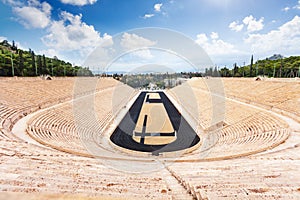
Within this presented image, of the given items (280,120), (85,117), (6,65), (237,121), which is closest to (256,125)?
(280,120)

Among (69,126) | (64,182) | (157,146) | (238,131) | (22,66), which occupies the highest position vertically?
(22,66)

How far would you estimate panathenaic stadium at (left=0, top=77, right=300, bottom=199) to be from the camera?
8.95 feet

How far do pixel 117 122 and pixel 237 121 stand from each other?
34.3ft

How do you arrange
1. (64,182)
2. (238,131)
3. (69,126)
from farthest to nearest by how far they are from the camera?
(238,131), (69,126), (64,182)

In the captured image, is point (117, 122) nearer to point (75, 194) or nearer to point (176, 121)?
point (176, 121)

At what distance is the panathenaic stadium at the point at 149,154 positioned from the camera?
273cm

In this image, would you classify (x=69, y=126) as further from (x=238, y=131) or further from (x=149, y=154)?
(x=238, y=131)

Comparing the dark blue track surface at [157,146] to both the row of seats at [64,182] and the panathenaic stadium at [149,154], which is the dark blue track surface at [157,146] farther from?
the row of seats at [64,182]

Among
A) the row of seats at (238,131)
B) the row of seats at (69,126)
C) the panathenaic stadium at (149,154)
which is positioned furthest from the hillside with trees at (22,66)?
the row of seats at (238,131)

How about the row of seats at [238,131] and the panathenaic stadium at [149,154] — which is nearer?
the panathenaic stadium at [149,154]

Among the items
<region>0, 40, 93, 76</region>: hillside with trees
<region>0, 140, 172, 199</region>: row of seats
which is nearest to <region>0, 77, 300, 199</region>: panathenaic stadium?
<region>0, 140, 172, 199</region>: row of seats

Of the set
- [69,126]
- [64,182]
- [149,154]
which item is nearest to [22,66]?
[69,126]

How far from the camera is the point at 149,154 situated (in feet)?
31.8

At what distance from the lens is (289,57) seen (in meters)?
47.4
